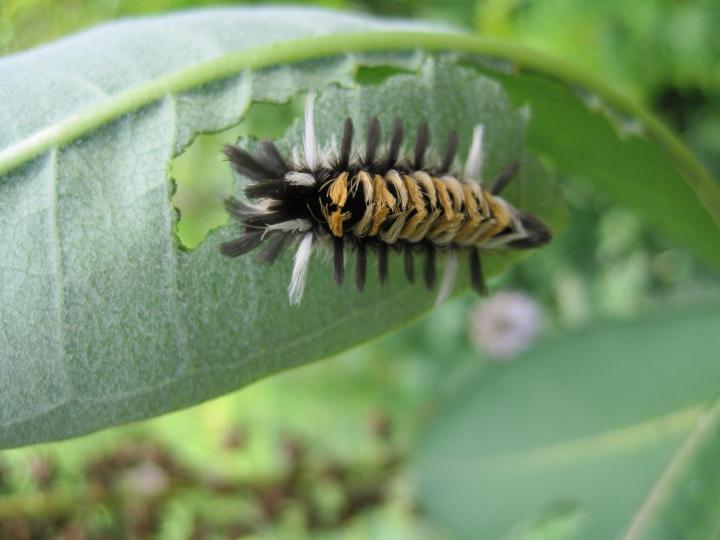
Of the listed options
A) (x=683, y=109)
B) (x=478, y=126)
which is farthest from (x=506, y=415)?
(x=683, y=109)

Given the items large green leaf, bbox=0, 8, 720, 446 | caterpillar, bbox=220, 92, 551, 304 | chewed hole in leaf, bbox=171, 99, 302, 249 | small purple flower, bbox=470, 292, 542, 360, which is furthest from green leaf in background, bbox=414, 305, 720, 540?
Result: chewed hole in leaf, bbox=171, 99, 302, 249

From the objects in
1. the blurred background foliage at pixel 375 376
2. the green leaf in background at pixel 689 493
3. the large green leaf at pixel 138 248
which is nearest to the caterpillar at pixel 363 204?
the large green leaf at pixel 138 248

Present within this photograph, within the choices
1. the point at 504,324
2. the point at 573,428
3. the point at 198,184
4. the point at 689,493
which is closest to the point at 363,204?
the point at 689,493

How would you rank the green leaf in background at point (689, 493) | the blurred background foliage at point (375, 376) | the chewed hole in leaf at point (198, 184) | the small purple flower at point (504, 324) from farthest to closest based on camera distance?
the chewed hole in leaf at point (198, 184) → the small purple flower at point (504, 324) → the blurred background foliage at point (375, 376) → the green leaf in background at point (689, 493)

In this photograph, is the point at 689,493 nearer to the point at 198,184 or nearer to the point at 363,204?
the point at 363,204

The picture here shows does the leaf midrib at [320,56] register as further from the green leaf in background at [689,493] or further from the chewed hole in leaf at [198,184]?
the chewed hole in leaf at [198,184]

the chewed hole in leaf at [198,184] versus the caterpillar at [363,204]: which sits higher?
the chewed hole in leaf at [198,184]
